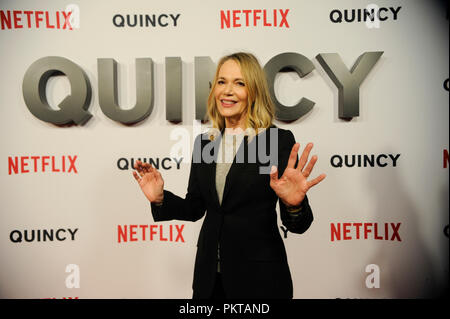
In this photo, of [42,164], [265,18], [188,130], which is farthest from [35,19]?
[265,18]

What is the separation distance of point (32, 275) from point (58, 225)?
45 centimetres

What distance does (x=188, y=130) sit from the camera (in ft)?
7.36

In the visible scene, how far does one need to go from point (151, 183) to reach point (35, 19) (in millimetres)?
1796

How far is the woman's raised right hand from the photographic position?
55.2 inches

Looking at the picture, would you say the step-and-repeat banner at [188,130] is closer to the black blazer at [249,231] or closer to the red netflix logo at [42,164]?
the red netflix logo at [42,164]

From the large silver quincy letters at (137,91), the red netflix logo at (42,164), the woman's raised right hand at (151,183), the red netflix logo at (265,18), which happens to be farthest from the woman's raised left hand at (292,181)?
the red netflix logo at (42,164)

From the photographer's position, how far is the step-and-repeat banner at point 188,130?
2.19 m

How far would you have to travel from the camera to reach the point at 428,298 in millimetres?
2230

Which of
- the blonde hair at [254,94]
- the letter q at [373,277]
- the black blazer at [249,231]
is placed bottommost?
the letter q at [373,277]

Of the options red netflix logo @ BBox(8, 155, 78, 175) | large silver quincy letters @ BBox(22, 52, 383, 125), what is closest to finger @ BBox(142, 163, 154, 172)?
large silver quincy letters @ BBox(22, 52, 383, 125)

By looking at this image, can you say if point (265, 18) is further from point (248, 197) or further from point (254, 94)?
point (248, 197)

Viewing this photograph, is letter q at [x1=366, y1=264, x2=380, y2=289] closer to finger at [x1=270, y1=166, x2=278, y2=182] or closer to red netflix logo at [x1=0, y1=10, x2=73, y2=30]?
finger at [x1=270, y1=166, x2=278, y2=182]
